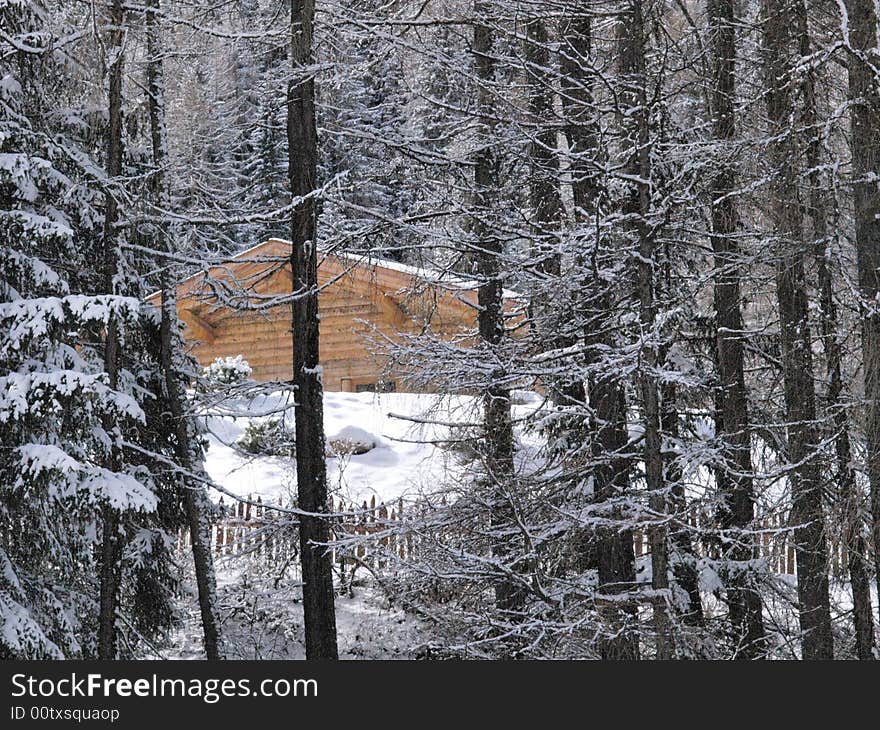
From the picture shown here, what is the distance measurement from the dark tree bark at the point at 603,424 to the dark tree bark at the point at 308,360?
288 cm

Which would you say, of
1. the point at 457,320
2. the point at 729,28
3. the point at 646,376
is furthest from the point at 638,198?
the point at 457,320

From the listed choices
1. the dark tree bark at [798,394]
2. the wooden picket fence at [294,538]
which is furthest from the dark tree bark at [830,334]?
the wooden picket fence at [294,538]

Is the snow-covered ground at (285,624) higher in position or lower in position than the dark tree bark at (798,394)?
lower

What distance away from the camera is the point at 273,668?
8.45 metres

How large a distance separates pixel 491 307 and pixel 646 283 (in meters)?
3.46

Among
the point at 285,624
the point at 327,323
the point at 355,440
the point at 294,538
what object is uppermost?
the point at 327,323

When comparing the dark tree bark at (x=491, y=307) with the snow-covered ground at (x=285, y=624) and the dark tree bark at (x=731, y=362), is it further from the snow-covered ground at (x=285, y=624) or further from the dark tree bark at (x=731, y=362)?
the snow-covered ground at (x=285, y=624)

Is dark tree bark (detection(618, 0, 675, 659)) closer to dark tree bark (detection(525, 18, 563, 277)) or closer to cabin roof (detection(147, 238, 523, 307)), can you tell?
dark tree bark (detection(525, 18, 563, 277))

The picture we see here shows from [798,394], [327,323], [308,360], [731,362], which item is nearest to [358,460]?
[327,323]

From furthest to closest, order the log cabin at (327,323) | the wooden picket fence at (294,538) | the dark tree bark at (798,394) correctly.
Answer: the log cabin at (327,323) → the wooden picket fence at (294,538) → the dark tree bark at (798,394)

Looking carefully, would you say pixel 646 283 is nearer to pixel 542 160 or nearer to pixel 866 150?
pixel 866 150

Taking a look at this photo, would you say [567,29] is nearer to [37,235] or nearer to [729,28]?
[729,28]

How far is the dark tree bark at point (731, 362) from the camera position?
10633 millimetres

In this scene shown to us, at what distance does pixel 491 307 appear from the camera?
12156 mm
